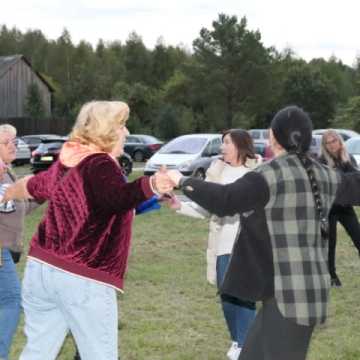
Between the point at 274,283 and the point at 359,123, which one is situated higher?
the point at 274,283

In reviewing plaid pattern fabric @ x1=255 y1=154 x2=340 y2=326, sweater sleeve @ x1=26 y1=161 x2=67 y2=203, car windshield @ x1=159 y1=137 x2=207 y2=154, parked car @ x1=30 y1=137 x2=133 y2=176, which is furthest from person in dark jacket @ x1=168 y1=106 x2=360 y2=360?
parked car @ x1=30 y1=137 x2=133 y2=176

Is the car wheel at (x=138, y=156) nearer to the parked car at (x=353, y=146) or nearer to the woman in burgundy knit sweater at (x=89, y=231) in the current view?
→ the parked car at (x=353, y=146)

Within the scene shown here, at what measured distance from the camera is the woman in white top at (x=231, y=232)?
19.0 feet

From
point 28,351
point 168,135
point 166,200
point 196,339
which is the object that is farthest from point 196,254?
point 168,135

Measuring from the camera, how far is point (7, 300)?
546cm

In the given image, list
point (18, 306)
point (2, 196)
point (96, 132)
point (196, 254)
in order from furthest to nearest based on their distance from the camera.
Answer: point (196, 254) < point (18, 306) < point (2, 196) < point (96, 132)

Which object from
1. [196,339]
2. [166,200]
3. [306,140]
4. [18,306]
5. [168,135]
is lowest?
[168,135]

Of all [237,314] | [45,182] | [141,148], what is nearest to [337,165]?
[237,314]

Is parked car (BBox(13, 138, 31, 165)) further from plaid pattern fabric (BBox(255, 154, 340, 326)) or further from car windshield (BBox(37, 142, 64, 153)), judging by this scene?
plaid pattern fabric (BBox(255, 154, 340, 326))

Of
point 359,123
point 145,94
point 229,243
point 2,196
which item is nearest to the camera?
point 2,196

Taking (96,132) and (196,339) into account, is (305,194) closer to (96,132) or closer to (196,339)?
(96,132)

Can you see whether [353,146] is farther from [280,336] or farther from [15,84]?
[15,84]

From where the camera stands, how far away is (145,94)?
199 ft

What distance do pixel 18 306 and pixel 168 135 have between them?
1931 inches
